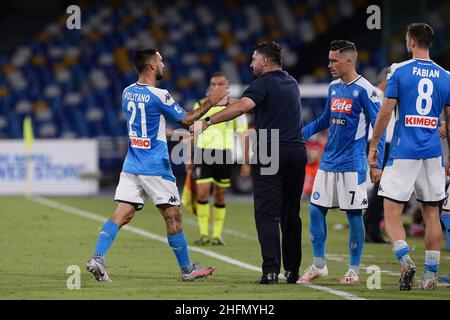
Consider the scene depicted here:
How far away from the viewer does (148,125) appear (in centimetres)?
1043

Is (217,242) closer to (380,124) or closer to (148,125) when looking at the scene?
(148,125)

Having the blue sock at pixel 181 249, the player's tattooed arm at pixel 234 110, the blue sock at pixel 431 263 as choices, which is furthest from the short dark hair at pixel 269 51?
the blue sock at pixel 431 263

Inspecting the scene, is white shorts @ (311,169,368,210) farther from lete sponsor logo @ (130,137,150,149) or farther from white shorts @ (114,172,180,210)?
lete sponsor logo @ (130,137,150,149)

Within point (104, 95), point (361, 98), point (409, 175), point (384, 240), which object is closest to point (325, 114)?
point (361, 98)

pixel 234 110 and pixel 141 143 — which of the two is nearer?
pixel 234 110

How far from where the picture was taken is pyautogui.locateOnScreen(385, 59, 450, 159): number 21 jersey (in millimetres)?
9914

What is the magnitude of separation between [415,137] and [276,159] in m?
1.35

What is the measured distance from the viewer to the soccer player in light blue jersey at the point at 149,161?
1038 cm

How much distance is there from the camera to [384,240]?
15.9 m

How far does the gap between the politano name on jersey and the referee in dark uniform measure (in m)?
0.45

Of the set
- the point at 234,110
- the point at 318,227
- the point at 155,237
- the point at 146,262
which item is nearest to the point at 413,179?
the point at 318,227

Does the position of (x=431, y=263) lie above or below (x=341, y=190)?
below
